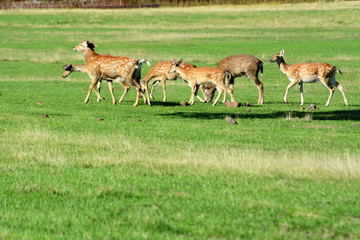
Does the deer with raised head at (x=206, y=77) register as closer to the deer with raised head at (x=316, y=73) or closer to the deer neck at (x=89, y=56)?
the deer with raised head at (x=316, y=73)

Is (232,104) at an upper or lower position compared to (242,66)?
lower

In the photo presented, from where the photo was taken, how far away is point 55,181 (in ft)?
29.5

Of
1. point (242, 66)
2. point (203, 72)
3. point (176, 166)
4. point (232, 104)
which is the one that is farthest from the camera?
point (242, 66)

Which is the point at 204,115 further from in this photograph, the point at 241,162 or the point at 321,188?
the point at 321,188

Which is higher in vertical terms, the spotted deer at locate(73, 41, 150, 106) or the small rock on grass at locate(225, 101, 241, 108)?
the spotted deer at locate(73, 41, 150, 106)

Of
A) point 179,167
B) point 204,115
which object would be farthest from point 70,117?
point 179,167

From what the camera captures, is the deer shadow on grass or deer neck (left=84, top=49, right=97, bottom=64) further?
deer neck (left=84, top=49, right=97, bottom=64)

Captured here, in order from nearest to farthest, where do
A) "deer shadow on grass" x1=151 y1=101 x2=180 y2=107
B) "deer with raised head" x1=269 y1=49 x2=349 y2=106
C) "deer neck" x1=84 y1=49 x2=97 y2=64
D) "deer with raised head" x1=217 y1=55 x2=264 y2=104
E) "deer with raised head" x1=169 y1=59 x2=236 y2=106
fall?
"deer with raised head" x1=269 y1=49 x2=349 y2=106
"deer with raised head" x1=169 y1=59 x2=236 y2=106
"deer shadow on grass" x1=151 y1=101 x2=180 y2=107
"deer neck" x1=84 y1=49 x2=97 y2=64
"deer with raised head" x1=217 y1=55 x2=264 y2=104

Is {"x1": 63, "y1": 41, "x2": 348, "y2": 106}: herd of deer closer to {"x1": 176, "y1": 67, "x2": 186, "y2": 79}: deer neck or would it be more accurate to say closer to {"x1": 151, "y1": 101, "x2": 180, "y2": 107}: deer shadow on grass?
{"x1": 176, "y1": 67, "x2": 186, "y2": 79}: deer neck

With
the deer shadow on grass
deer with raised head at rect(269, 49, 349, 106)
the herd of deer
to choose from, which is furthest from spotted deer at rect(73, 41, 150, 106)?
deer with raised head at rect(269, 49, 349, 106)

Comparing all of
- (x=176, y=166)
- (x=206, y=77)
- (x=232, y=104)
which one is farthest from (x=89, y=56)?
(x=176, y=166)

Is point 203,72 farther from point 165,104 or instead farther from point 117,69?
point 117,69

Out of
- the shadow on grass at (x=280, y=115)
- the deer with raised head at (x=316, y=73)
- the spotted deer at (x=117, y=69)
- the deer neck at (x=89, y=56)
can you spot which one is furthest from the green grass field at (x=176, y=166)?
the deer neck at (x=89, y=56)

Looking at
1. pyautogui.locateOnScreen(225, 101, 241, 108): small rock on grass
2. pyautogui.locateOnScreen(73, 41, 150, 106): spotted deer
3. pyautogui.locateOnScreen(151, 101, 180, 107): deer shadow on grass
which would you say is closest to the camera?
pyautogui.locateOnScreen(225, 101, 241, 108): small rock on grass
